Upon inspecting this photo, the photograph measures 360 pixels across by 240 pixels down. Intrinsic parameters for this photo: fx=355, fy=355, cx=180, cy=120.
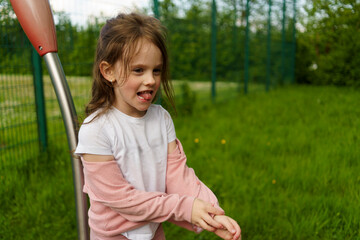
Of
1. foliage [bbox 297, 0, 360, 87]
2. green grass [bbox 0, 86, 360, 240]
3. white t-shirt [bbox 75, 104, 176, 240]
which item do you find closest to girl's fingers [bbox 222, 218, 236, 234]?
white t-shirt [bbox 75, 104, 176, 240]

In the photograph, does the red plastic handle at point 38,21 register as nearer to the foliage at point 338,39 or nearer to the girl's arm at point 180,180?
the girl's arm at point 180,180

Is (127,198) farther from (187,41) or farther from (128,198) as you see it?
(187,41)

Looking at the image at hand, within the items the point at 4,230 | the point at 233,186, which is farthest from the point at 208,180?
the point at 4,230

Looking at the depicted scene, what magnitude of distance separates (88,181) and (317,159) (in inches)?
95.1

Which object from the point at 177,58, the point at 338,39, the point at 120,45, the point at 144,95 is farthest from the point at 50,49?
the point at 177,58

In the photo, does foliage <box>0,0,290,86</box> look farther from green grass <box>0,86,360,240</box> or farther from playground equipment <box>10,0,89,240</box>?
green grass <box>0,86,360,240</box>

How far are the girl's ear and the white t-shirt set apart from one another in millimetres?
106

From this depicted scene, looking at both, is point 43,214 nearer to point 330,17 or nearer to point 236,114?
point 330,17

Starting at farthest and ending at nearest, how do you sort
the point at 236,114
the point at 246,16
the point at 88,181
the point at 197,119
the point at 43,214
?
the point at 246,16 → the point at 236,114 → the point at 197,119 → the point at 43,214 → the point at 88,181

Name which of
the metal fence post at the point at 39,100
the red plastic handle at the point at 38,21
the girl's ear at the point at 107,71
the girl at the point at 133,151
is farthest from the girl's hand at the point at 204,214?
the metal fence post at the point at 39,100

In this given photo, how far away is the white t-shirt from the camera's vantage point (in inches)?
43.5

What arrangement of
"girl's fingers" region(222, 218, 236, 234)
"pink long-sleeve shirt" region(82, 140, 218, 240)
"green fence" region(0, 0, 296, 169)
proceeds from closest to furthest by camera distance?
"girl's fingers" region(222, 218, 236, 234), "pink long-sleeve shirt" region(82, 140, 218, 240), "green fence" region(0, 0, 296, 169)

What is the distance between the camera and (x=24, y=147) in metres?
3.06

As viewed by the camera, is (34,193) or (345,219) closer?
(345,219)
